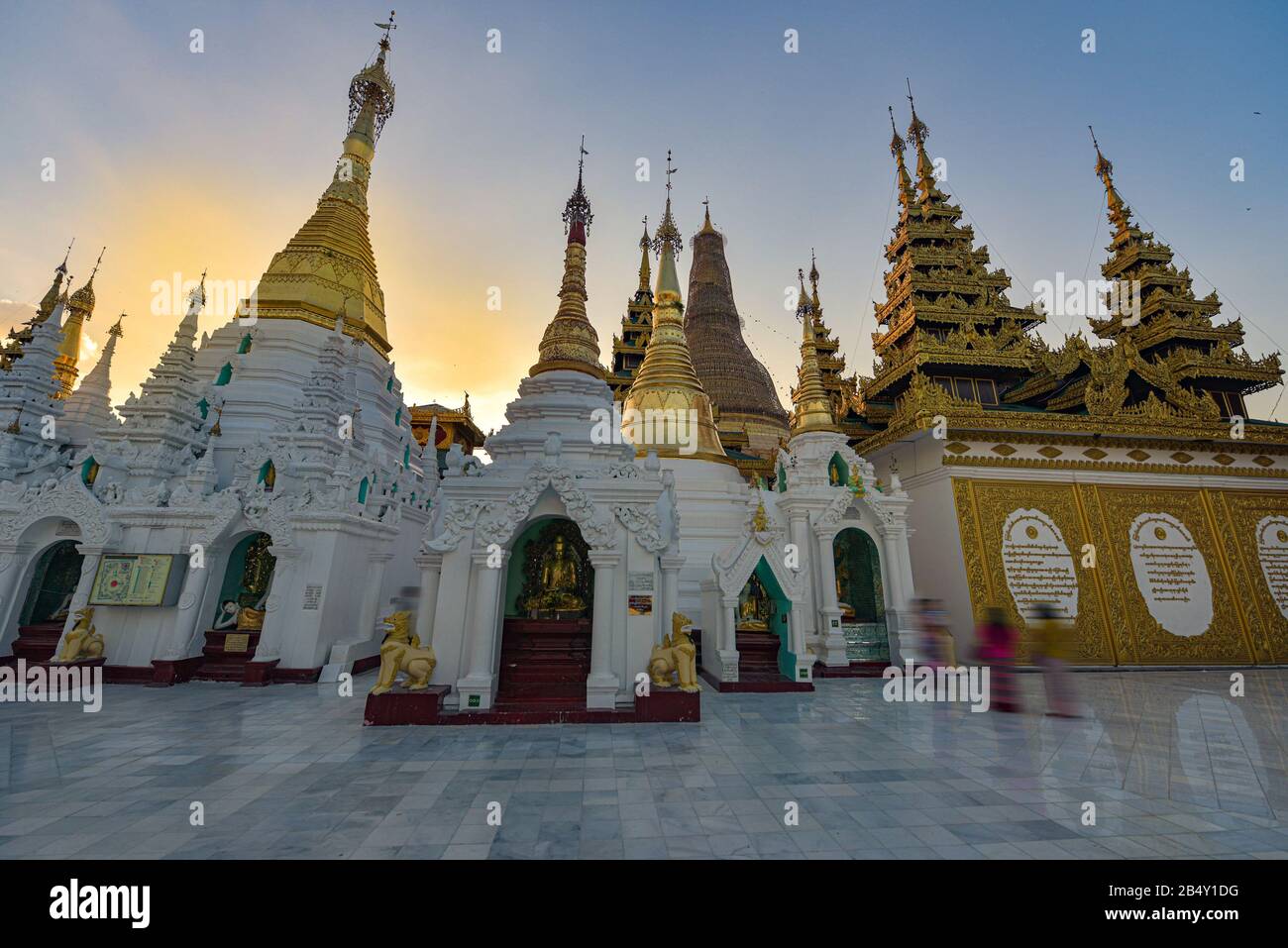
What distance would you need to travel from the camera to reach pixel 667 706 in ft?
26.0

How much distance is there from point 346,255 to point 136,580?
14.2m

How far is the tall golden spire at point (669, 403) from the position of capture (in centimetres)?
1688

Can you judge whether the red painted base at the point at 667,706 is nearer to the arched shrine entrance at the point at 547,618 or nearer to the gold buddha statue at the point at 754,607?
the arched shrine entrance at the point at 547,618

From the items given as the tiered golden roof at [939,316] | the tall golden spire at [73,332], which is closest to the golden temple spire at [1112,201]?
the tiered golden roof at [939,316]

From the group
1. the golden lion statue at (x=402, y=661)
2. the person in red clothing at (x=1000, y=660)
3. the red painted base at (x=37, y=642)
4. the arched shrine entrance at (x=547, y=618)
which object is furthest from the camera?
the red painted base at (x=37, y=642)

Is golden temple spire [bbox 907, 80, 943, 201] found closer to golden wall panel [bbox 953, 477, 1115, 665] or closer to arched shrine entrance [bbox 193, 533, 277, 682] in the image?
golden wall panel [bbox 953, 477, 1115, 665]

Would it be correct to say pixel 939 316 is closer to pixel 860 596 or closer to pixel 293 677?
pixel 860 596

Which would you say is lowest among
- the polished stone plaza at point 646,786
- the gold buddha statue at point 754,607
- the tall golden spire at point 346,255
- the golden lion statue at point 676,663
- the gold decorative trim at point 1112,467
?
the polished stone plaza at point 646,786

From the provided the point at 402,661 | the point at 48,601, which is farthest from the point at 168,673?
the point at 402,661

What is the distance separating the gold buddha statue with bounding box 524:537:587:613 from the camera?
9.70 metres

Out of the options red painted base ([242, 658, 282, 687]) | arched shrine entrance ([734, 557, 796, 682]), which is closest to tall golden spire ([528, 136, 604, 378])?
arched shrine entrance ([734, 557, 796, 682])

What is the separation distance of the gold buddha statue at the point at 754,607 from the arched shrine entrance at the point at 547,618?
183 inches

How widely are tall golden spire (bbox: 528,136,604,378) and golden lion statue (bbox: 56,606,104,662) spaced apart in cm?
1050
